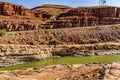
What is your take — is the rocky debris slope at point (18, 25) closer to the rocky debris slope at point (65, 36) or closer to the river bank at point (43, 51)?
the rocky debris slope at point (65, 36)

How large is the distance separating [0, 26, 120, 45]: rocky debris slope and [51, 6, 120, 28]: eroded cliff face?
1174 cm

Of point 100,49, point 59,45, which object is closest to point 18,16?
point 59,45

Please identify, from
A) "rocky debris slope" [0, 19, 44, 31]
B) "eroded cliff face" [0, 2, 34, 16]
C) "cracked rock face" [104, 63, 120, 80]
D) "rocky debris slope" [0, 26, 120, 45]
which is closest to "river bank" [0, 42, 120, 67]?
"rocky debris slope" [0, 26, 120, 45]

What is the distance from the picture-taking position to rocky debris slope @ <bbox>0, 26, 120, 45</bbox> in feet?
211

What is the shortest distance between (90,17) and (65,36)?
2064 centimetres

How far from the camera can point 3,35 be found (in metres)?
65.1

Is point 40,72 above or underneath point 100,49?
above

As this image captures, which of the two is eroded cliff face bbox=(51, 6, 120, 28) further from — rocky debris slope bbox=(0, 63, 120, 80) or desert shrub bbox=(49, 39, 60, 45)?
rocky debris slope bbox=(0, 63, 120, 80)

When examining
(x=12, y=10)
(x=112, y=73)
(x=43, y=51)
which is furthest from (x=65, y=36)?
(x=112, y=73)

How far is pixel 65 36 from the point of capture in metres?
69.3

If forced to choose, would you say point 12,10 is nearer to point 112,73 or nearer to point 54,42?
point 54,42

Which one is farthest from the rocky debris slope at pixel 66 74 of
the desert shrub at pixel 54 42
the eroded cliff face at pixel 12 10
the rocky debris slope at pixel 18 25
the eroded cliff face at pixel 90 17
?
the eroded cliff face at pixel 12 10

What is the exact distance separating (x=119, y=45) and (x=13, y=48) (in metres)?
20.3

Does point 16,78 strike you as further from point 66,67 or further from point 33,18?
Answer: point 33,18
